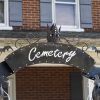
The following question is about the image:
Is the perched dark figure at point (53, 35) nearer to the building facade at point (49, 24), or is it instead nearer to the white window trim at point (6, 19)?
the building facade at point (49, 24)

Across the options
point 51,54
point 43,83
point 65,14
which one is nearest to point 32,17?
point 65,14

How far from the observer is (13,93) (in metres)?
12.9

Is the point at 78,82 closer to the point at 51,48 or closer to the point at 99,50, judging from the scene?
the point at 99,50

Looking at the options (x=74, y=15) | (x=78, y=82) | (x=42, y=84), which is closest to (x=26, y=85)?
(x=42, y=84)

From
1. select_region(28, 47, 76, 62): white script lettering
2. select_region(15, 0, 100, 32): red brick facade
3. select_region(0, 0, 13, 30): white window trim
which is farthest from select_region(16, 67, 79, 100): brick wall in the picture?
select_region(28, 47, 76, 62): white script lettering

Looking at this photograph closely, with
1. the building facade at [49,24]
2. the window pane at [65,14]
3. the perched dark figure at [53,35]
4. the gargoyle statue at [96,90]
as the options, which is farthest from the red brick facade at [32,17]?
the gargoyle statue at [96,90]

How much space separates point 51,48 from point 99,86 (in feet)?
4.75

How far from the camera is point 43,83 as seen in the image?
43.6 ft

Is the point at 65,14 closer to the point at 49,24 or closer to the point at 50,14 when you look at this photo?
the point at 50,14

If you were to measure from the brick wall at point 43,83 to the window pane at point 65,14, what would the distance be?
118 cm

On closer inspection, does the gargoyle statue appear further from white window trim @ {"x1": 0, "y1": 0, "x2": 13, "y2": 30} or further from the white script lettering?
white window trim @ {"x1": 0, "y1": 0, "x2": 13, "y2": 30}

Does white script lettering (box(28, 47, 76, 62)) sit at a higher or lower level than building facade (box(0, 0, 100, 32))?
lower

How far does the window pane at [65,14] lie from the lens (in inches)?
522

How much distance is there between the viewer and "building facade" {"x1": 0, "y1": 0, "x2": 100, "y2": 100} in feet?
42.3
